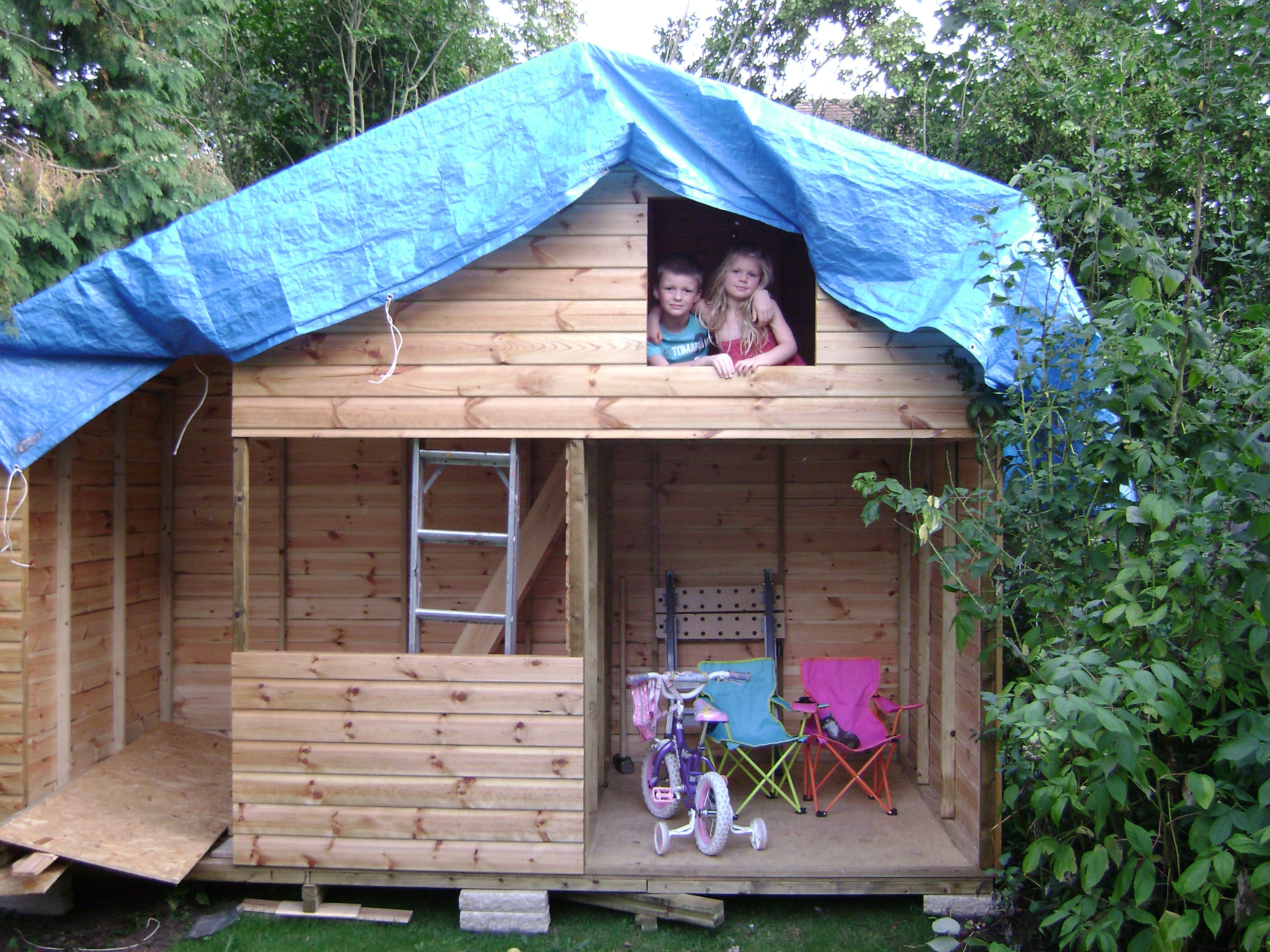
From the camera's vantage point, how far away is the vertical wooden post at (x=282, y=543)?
541 centimetres

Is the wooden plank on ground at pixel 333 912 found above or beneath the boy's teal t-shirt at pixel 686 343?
beneath

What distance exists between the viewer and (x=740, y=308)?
14.9 feet

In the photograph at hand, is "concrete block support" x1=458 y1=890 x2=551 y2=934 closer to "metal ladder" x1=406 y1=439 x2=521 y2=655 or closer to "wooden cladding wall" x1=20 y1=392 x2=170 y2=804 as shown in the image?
"metal ladder" x1=406 y1=439 x2=521 y2=655

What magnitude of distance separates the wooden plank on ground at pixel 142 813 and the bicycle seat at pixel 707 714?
2459mm

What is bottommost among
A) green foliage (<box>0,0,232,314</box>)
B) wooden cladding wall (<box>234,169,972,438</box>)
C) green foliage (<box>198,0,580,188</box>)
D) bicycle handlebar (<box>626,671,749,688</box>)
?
bicycle handlebar (<box>626,671,749,688</box>)

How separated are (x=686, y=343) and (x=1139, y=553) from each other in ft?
7.81

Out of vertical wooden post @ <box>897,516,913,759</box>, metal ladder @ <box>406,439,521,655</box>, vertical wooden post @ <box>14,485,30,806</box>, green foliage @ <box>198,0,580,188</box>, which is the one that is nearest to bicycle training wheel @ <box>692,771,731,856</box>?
metal ladder @ <box>406,439,521,655</box>

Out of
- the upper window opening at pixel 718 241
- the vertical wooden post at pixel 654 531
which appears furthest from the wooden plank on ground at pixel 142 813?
the upper window opening at pixel 718 241

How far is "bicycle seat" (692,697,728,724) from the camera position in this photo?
4.43 m

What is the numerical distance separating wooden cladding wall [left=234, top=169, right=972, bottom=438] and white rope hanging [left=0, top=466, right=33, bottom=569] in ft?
3.33

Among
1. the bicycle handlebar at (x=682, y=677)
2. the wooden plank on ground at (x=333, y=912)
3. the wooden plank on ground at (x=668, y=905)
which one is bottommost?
the wooden plank on ground at (x=333, y=912)

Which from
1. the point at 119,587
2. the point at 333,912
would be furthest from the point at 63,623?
the point at 333,912

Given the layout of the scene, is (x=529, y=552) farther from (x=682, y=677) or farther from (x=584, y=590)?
(x=682, y=677)

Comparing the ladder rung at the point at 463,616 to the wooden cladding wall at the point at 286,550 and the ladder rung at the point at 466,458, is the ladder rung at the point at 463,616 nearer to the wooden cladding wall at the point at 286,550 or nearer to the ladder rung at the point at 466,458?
the ladder rung at the point at 466,458
